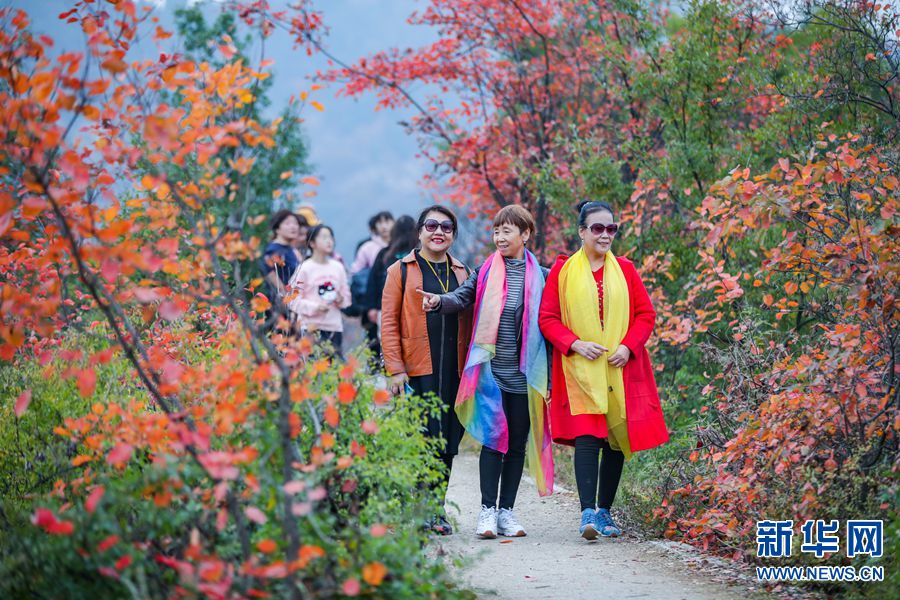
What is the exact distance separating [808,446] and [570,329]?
5.16 feet

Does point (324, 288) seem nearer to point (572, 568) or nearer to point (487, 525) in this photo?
point (487, 525)

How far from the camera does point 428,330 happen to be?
224 inches

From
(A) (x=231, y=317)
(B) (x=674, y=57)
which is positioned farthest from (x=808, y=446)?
(B) (x=674, y=57)

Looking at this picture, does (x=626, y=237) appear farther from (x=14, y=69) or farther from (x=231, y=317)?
(x=14, y=69)

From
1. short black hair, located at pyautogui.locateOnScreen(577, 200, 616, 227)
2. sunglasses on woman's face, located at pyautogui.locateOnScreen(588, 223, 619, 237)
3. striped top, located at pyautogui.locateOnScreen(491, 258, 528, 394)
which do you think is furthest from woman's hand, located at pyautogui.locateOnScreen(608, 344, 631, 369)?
short black hair, located at pyautogui.locateOnScreen(577, 200, 616, 227)

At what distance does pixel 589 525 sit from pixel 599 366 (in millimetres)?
892

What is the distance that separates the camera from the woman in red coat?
5352mm

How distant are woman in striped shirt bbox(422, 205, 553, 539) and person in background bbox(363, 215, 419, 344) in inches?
115

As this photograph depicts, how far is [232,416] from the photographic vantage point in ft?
10.1

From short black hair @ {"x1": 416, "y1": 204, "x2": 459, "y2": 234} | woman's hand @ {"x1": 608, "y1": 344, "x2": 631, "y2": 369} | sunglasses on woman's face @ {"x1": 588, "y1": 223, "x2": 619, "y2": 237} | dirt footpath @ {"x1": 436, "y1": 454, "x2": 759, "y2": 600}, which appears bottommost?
dirt footpath @ {"x1": 436, "y1": 454, "x2": 759, "y2": 600}

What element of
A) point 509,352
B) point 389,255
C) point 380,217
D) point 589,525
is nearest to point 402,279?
point 509,352

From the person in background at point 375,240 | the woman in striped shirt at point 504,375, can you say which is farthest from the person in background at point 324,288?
the woman in striped shirt at point 504,375

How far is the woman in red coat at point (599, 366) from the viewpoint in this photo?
5.35 m

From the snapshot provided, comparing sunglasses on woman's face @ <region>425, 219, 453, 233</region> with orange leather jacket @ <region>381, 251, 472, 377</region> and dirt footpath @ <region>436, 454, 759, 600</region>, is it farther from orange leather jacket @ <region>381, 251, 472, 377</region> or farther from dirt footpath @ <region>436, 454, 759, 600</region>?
dirt footpath @ <region>436, 454, 759, 600</region>
